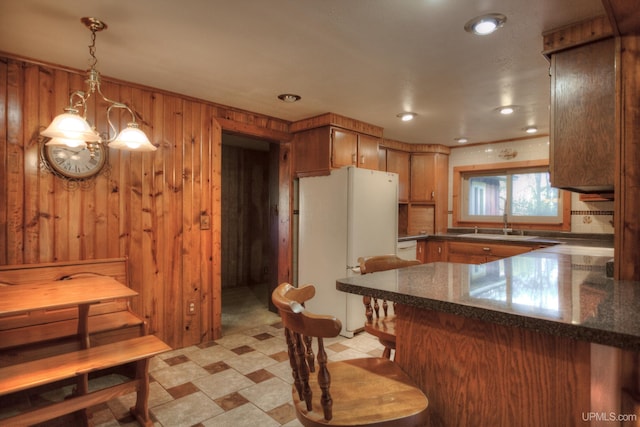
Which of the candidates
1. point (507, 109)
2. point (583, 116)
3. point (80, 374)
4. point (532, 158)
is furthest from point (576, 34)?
point (532, 158)

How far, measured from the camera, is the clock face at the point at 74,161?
2.40 m

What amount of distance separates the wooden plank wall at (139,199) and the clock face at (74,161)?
70 mm

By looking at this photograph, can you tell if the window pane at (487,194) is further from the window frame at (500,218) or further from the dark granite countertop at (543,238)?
the dark granite countertop at (543,238)

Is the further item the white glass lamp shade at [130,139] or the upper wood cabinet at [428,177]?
the upper wood cabinet at [428,177]

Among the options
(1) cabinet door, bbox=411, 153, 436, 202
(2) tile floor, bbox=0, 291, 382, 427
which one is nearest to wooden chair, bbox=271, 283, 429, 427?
(2) tile floor, bbox=0, 291, 382, 427

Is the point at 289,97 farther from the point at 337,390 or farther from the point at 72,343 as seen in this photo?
the point at 337,390

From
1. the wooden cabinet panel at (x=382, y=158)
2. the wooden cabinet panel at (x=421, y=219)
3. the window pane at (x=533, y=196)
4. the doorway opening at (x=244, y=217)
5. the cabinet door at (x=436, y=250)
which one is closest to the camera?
the window pane at (x=533, y=196)

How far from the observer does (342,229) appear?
342cm

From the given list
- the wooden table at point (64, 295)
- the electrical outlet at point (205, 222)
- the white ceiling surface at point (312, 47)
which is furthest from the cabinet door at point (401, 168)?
the wooden table at point (64, 295)

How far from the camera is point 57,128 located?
1.79m

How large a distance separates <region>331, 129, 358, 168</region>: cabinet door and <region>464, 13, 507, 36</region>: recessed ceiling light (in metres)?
1.89

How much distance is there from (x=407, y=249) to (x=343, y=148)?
1510 mm

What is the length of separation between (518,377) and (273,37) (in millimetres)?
1967

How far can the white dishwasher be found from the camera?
4125mm
